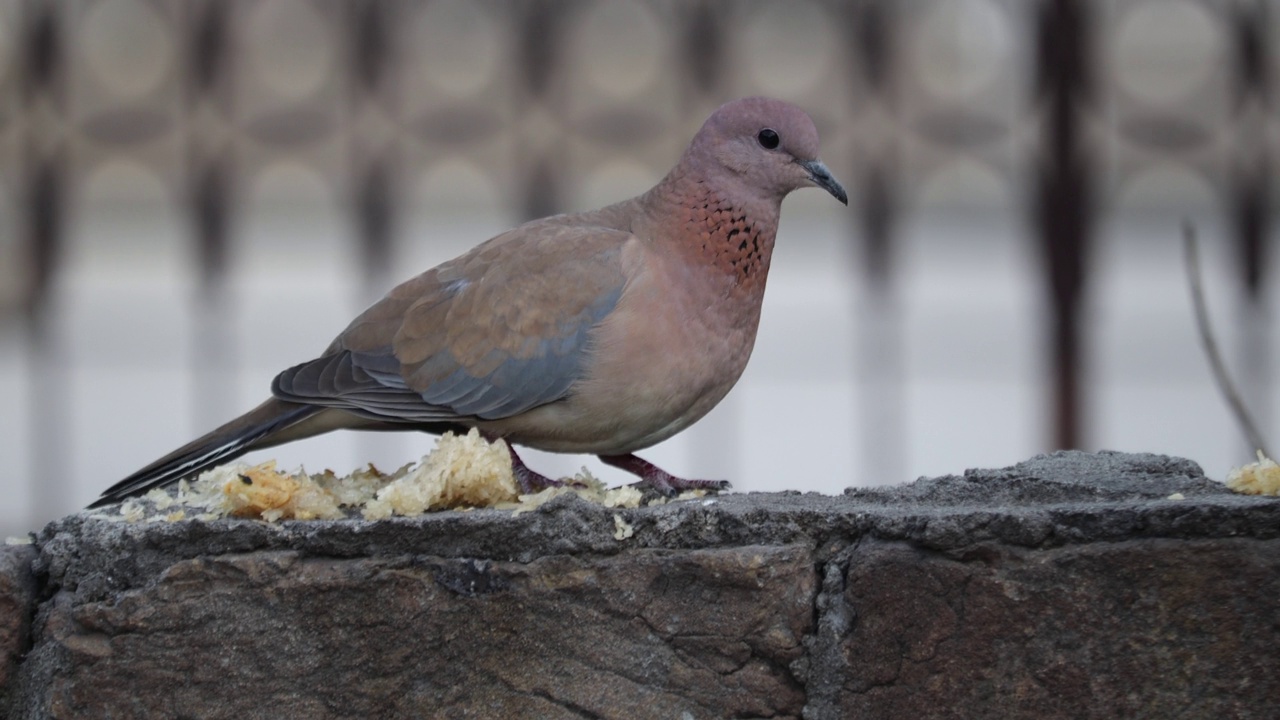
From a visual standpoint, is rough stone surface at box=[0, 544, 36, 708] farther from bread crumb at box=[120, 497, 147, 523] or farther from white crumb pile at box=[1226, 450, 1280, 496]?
white crumb pile at box=[1226, 450, 1280, 496]

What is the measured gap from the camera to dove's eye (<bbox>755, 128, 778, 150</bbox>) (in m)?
3.51

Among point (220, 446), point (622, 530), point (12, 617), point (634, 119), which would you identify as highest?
point (634, 119)

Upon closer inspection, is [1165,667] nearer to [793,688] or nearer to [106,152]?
[793,688]

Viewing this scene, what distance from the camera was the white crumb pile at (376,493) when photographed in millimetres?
2764

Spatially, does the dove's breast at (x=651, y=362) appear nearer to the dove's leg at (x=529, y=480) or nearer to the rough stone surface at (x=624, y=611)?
the dove's leg at (x=529, y=480)

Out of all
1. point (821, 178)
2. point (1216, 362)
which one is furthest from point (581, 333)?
point (1216, 362)

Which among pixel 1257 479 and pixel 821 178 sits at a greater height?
pixel 821 178

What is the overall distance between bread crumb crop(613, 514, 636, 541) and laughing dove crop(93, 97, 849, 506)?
1.89 feet

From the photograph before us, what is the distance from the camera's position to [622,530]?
264cm

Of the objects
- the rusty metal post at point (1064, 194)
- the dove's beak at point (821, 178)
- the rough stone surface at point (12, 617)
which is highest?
the rusty metal post at point (1064, 194)

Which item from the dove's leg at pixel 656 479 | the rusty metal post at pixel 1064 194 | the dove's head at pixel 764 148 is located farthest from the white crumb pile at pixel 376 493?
the rusty metal post at pixel 1064 194

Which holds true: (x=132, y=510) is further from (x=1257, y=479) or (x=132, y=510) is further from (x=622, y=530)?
(x=1257, y=479)

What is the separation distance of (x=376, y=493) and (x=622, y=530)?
59cm

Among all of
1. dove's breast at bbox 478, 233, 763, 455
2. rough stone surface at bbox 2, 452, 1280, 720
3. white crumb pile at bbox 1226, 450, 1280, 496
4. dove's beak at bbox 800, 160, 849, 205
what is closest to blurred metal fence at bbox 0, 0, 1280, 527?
dove's beak at bbox 800, 160, 849, 205
